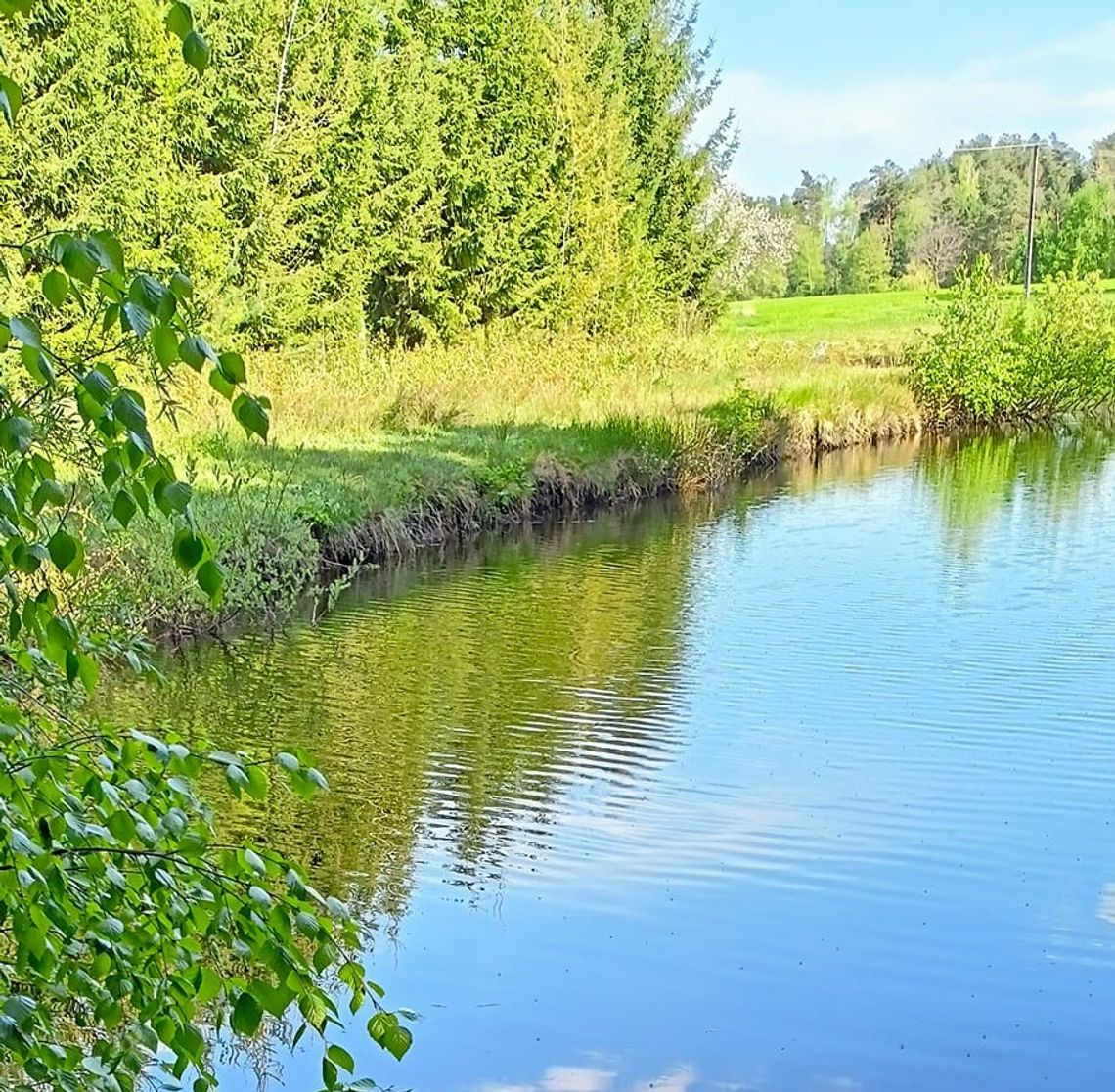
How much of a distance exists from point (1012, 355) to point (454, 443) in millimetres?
12272

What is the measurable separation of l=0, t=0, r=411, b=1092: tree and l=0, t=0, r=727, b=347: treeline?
9641 millimetres

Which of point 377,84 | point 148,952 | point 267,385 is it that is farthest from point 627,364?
point 148,952

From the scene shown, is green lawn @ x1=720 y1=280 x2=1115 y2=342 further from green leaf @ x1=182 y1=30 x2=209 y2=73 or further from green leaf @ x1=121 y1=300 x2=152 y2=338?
green leaf @ x1=121 y1=300 x2=152 y2=338

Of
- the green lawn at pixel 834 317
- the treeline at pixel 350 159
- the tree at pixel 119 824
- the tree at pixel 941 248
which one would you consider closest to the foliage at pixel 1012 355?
the treeline at pixel 350 159

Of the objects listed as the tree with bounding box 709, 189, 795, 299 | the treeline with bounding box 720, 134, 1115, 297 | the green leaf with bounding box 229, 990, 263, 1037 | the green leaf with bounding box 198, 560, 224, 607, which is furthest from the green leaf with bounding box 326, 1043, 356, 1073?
the treeline with bounding box 720, 134, 1115, 297

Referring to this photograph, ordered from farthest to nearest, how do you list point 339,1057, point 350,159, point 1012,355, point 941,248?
1. point 941,248
2. point 1012,355
3. point 350,159
4. point 339,1057

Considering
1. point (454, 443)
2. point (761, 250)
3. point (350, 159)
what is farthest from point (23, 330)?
A: point (761, 250)

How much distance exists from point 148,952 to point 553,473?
1174 centimetres

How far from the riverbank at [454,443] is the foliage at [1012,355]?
812 millimetres

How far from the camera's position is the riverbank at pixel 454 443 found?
904 centimetres

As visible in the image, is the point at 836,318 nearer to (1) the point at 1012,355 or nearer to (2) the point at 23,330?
(1) the point at 1012,355

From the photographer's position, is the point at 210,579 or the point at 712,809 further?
the point at 712,809

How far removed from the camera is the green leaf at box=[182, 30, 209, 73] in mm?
1528

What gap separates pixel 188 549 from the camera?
1.59m
